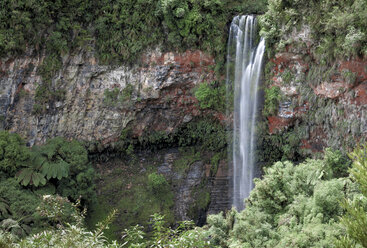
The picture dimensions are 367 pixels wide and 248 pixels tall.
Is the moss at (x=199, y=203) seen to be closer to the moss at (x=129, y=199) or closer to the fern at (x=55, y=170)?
the moss at (x=129, y=199)

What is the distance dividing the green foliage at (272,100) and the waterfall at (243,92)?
487 mm

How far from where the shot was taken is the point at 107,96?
51.1 ft

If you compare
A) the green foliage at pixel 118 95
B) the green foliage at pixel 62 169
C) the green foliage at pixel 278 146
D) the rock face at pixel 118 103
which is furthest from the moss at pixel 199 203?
the green foliage at pixel 118 95

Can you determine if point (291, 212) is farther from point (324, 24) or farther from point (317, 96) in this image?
point (324, 24)

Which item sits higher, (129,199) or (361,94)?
(361,94)

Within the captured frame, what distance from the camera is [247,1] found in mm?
15398

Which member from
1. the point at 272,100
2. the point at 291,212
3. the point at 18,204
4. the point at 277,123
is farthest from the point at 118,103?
the point at 291,212

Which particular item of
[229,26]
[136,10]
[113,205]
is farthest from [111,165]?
[229,26]

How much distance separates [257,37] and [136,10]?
230 inches

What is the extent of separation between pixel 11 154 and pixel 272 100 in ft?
34.6

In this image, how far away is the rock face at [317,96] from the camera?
11562mm

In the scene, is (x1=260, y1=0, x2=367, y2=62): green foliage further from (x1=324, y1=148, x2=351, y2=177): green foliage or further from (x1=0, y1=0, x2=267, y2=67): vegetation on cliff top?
(x1=324, y1=148, x2=351, y2=177): green foliage

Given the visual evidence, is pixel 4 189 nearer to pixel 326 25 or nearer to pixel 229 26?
pixel 229 26

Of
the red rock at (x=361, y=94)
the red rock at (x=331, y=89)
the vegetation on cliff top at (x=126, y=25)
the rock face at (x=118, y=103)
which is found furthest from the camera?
the rock face at (x=118, y=103)
